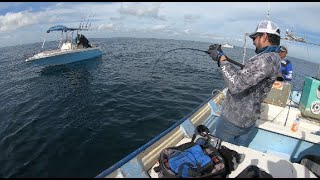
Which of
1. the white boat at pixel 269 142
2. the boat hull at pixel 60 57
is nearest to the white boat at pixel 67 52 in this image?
the boat hull at pixel 60 57

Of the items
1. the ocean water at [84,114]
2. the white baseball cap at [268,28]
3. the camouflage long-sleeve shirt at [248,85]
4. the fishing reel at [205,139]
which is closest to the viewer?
the camouflage long-sleeve shirt at [248,85]

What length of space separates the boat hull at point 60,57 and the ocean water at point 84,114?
4.41ft

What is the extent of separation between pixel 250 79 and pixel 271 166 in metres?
1.71

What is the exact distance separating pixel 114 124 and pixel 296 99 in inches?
295

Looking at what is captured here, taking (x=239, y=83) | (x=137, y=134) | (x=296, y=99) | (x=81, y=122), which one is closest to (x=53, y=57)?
(x=81, y=122)

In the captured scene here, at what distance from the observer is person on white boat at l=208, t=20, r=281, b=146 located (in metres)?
4.21

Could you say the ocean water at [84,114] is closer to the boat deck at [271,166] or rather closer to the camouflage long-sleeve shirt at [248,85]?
the boat deck at [271,166]

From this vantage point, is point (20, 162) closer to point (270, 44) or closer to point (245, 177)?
point (245, 177)

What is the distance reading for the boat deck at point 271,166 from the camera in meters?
4.43

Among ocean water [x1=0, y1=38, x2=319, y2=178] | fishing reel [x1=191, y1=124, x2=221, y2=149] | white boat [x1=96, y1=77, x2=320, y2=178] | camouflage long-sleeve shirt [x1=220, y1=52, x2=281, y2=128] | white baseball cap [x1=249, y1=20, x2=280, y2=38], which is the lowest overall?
ocean water [x1=0, y1=38, x2=319, y2=178]

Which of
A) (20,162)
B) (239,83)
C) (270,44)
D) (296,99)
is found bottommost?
(20,162)

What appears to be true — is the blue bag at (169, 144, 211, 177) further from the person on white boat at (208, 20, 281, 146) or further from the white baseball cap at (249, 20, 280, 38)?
the white baseball cap at (249, 20, 280, 38)

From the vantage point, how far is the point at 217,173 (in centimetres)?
399

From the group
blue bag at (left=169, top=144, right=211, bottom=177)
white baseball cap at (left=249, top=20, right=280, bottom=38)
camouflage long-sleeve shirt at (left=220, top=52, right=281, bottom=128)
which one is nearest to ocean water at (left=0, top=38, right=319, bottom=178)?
blue bag at (left=169, top=144, right=211, bottom=177)
